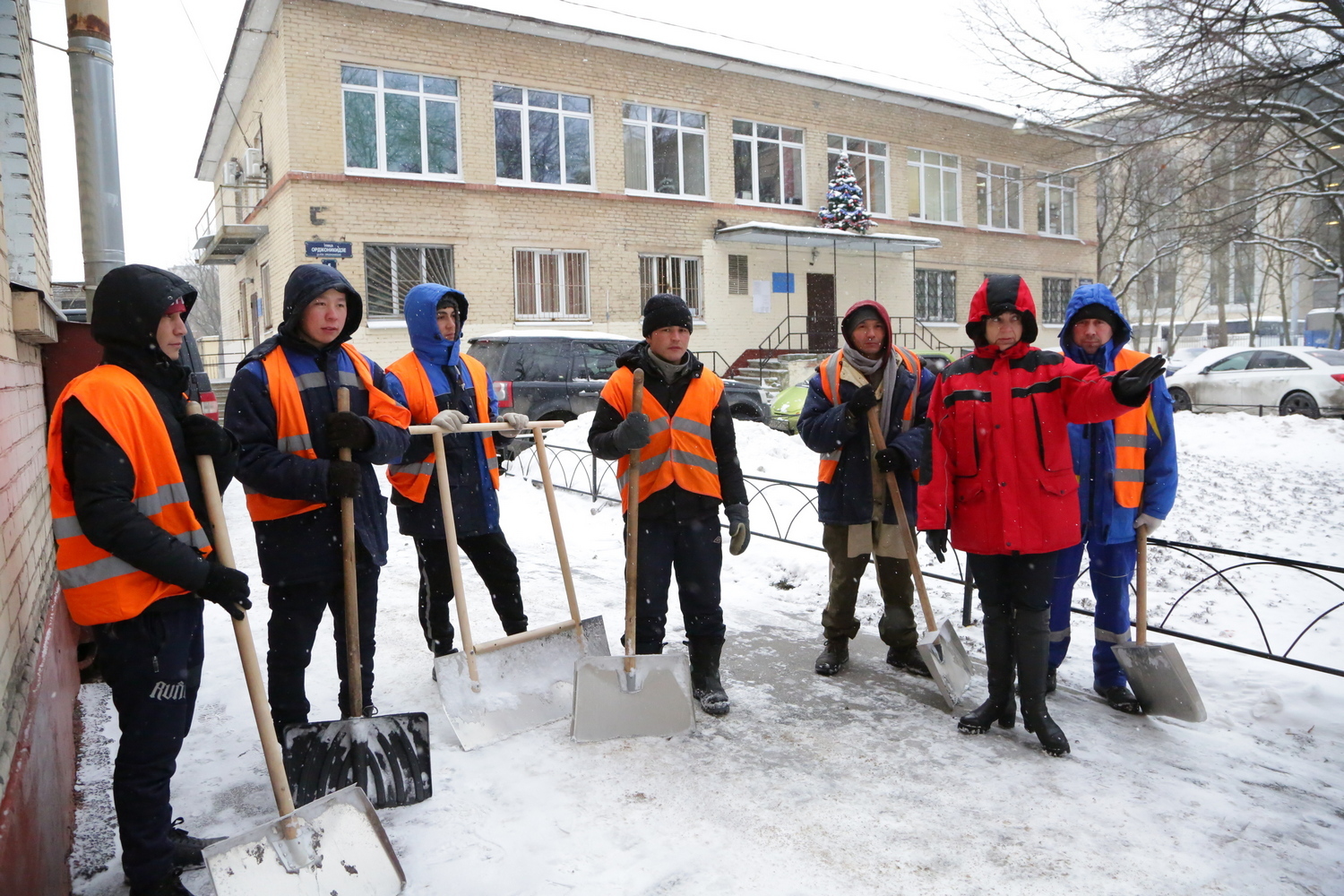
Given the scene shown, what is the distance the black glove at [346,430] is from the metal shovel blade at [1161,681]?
132 inches

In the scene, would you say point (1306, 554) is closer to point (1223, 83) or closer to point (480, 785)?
point (1223, 83)

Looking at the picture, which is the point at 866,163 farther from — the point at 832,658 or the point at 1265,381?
the point at 832,658

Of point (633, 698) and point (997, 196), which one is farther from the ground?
point (997, 196)

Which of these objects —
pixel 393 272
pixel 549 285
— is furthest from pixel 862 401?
pixel 549 285

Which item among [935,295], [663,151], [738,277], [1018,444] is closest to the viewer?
[1018,444]

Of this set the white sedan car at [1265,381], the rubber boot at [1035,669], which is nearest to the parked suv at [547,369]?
the rubber boot at [1035,669]

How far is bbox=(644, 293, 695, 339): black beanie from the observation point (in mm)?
3896

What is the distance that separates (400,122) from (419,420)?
14356 mm

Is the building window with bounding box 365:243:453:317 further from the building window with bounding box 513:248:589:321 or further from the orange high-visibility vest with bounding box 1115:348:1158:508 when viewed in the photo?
the orange high-visibility vest with bounding box 1115:348:1158:508

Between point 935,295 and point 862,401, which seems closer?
point 862,401

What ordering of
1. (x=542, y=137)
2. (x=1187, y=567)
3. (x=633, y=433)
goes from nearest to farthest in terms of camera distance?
1. (x=633, y=433)
2. (x=1187, y=567)
3. (x=542, y=137)

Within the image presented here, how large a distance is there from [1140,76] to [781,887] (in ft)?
34.0

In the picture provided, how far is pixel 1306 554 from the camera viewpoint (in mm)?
6957

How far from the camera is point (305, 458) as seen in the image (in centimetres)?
306
